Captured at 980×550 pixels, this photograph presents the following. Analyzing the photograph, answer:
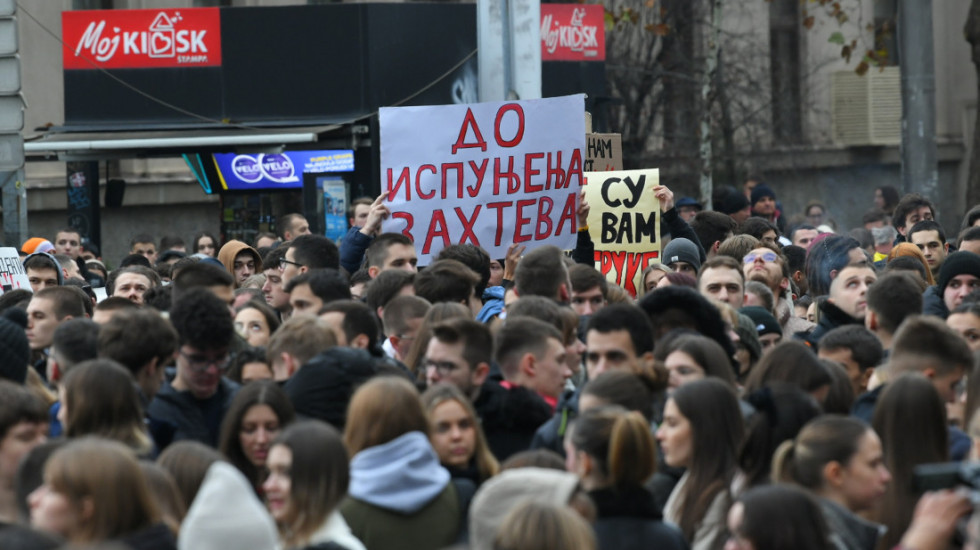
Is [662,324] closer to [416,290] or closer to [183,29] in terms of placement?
[416,290]

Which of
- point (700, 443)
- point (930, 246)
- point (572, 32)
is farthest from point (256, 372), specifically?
point (572, 32)

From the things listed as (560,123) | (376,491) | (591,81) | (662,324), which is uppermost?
(591,81)

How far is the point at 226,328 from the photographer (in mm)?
6109

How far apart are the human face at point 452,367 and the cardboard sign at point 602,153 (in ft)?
18.9

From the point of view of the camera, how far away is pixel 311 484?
176 inches

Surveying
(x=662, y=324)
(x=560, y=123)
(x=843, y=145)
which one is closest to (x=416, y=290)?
(x=662, y=324)

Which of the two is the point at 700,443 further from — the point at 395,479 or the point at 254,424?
the point at 254,424

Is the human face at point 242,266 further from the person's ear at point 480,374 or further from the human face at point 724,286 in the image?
the person's ear at point 480,374

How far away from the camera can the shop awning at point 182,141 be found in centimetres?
1666

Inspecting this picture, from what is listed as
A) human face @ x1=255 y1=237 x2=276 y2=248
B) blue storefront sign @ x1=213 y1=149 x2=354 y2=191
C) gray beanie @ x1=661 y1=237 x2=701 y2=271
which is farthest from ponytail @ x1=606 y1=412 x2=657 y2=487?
blue storefront sign @ x1=213 y1=149 x2=354 y2=191

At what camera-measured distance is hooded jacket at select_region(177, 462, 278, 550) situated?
13.2 feet

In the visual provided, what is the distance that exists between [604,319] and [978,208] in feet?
21.9

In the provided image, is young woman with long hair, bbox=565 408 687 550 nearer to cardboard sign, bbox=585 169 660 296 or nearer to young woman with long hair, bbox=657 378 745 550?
young woman with long hair, bbox=657 378 745 550

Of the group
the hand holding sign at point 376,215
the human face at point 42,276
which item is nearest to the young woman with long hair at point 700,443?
the hand holding sign at point 376,215
